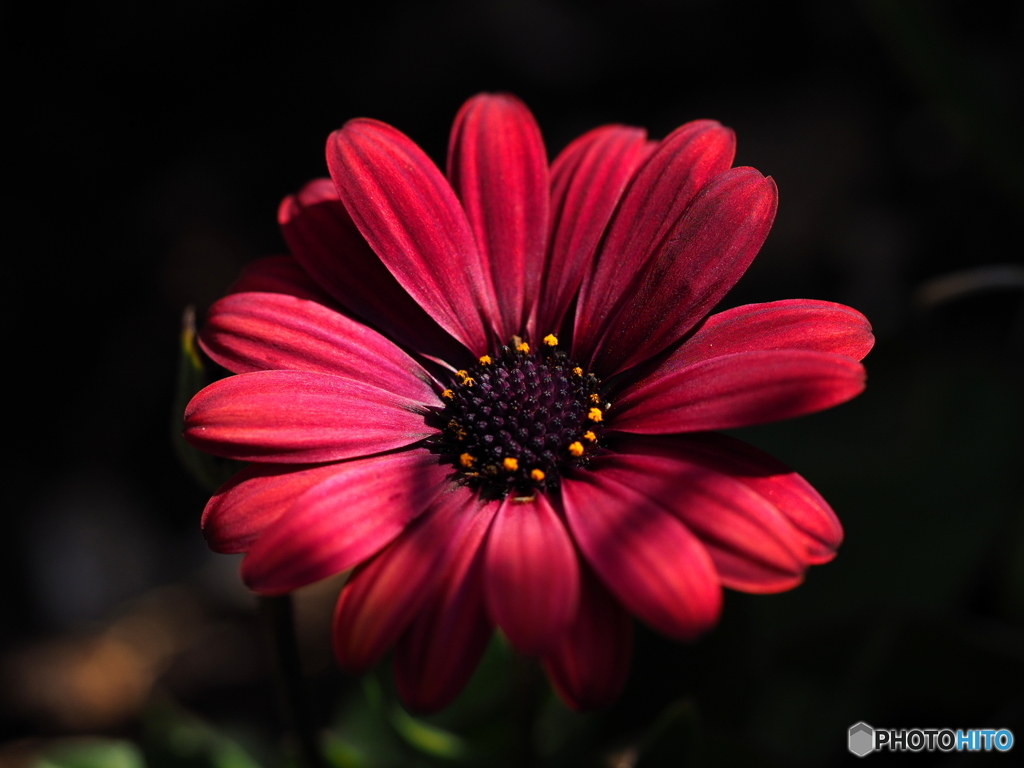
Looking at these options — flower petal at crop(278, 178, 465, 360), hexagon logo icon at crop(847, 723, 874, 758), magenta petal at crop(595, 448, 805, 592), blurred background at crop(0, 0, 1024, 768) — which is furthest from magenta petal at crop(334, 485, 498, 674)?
hexagon logo icon at crop(847, 723, 874, 758)

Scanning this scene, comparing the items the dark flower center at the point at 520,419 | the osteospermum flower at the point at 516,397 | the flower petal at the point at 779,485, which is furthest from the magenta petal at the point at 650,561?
the dark flower center at the point at 520,419

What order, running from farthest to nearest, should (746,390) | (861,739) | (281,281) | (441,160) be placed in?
(441,160)
(861,739)
(281,281)
(746,390)

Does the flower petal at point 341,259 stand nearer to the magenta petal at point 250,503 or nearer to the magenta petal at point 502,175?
the magenta petal at point 502,175

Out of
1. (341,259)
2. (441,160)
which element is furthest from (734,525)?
(441,160)

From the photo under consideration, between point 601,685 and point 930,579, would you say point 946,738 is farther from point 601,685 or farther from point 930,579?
point 601,685

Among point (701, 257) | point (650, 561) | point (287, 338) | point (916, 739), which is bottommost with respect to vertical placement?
point (916, 739)

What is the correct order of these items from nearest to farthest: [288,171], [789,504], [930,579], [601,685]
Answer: [601,685], [789,504], [930,579], [288,171]

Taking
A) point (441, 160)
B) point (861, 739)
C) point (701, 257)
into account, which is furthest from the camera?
point (441, 160)

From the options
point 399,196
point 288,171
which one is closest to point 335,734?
point 399,196

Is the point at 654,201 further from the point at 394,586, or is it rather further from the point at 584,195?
the point at 394,586
